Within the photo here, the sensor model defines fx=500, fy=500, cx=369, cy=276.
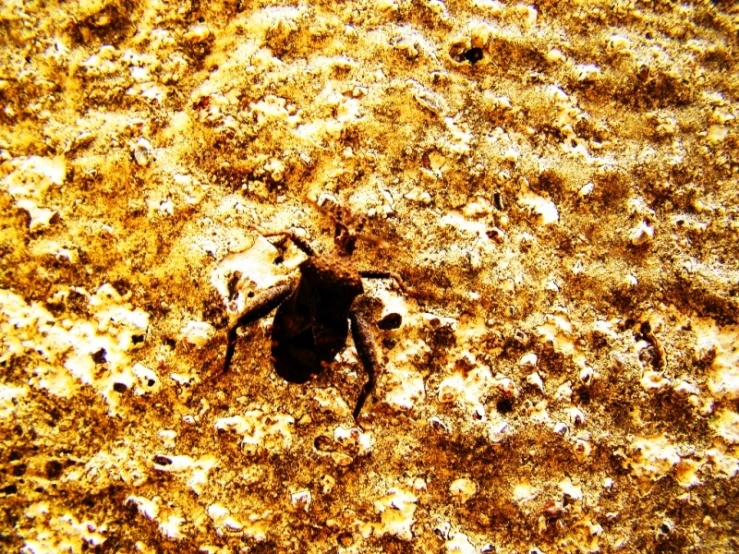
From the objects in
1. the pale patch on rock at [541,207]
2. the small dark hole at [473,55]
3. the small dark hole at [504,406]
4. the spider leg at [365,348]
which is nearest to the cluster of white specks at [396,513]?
the spider leg at [365,348]

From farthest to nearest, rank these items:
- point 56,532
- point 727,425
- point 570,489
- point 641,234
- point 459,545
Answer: point 641,234, point 727,425, point 570,489, point 459,545, point 56,532

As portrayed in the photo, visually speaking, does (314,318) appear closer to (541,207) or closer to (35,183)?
(541,207)

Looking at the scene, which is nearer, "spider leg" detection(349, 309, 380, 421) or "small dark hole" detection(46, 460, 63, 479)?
"small dark hole" detection(46, 460, 63, 479)

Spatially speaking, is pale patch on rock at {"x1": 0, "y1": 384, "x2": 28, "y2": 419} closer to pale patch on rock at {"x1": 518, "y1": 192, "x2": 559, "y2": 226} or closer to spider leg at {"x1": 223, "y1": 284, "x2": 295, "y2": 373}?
spider leg at {"x1": 223, "y1": 284, "x2": 295, "y2": 373}

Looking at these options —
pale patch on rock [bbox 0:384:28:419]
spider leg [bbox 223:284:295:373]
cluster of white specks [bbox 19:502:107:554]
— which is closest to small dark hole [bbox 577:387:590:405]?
spider leg [bbox 223:284:295:373]

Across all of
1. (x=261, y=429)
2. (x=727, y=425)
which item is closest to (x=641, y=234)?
(x=727, y=425)

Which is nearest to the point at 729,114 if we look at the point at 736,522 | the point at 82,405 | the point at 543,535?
the point at 736,522
